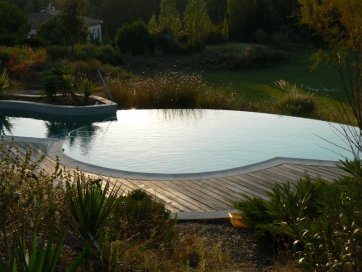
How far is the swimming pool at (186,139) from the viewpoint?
8695mm

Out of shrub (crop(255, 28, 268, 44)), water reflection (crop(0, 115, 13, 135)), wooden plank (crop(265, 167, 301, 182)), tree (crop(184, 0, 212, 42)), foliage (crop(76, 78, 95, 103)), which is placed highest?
tree (crop(184, 0, 212, 42))

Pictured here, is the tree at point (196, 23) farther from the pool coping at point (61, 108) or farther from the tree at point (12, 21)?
the pool coping at point (61, 108)

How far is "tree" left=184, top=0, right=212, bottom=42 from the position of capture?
30797 millimetres

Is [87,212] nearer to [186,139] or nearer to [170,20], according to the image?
[186,139]

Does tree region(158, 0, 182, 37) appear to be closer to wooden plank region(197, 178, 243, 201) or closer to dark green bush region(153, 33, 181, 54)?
dark green bush region(153, 33, 181, 54)

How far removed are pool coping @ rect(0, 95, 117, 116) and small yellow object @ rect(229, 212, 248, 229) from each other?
Result: 7086 mm

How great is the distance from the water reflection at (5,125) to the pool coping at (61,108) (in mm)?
489

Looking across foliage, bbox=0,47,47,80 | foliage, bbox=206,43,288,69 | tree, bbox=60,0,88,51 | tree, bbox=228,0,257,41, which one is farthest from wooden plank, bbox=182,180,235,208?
tree, bbox=228,0,257,41

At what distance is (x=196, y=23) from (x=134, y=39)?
4820 mm

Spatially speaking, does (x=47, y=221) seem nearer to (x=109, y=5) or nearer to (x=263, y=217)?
(x=263, y=217)

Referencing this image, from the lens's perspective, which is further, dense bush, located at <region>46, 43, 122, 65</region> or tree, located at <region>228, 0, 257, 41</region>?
tree, located at <region>228, 0, 257, 41</region>

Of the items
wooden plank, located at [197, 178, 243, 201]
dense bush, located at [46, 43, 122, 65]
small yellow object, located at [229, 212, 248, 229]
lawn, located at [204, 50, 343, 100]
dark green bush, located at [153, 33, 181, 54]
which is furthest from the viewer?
dark green bush, located at [153, 33, 181, 54]

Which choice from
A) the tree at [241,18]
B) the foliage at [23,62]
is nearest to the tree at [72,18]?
the foliage at [23,62]

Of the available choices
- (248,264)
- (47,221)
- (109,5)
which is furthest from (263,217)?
(109,5)
